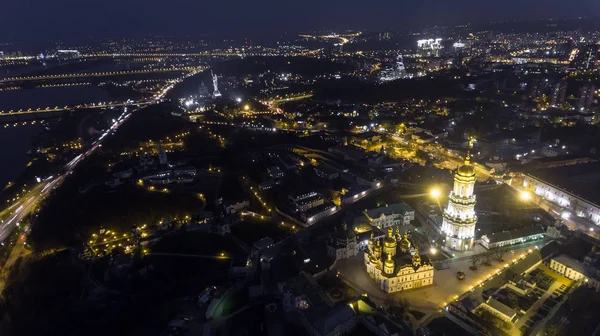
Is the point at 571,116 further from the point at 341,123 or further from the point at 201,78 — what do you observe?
the point at 201,78

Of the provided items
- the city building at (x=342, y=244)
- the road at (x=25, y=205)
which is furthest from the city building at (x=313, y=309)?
the road at (x=25, y=205)

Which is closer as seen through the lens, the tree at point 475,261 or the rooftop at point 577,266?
the rooftop at point 577,266

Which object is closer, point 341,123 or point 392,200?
point 392,200

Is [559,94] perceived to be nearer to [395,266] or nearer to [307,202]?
[307,202]

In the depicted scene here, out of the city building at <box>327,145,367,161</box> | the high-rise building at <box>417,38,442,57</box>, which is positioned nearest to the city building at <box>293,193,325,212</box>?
the city building at <box>327,145,367,161</box>

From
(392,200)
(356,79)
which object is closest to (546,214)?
(392,200)

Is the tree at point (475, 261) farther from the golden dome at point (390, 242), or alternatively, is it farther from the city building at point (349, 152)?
the city building at point (349, 152)
